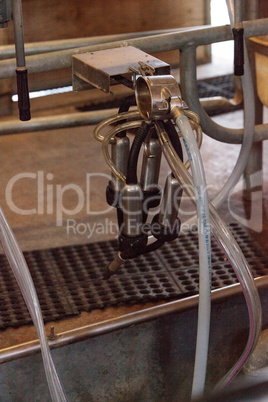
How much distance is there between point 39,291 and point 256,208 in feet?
2.32

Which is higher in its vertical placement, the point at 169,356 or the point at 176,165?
the point at 176,165

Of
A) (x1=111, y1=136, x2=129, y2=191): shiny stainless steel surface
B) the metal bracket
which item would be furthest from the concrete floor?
the metal bracket

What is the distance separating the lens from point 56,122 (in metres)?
1.63

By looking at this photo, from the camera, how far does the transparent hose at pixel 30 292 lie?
966 millimetres

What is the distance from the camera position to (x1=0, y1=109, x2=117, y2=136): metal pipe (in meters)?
1.57

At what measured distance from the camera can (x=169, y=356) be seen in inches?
49.0

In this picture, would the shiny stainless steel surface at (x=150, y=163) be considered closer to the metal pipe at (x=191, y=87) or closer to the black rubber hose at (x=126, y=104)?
the black rubber hose at (x=126, y=104)

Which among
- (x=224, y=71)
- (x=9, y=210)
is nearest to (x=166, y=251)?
(x=9, y=210)

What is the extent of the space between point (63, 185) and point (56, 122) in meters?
0.28

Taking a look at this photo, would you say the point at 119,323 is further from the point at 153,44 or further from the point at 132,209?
the point at 153,44

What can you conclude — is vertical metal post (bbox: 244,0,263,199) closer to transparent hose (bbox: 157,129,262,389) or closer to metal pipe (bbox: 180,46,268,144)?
metal pipe (bbox: 180,46,268,144)

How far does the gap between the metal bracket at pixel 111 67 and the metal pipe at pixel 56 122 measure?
0.46 metres

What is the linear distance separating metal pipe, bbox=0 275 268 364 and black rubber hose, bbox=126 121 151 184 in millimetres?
295

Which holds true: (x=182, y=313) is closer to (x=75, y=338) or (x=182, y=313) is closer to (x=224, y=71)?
(x=75, y=338)
